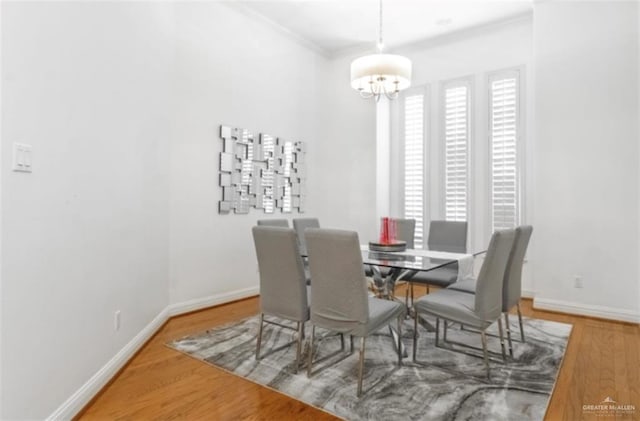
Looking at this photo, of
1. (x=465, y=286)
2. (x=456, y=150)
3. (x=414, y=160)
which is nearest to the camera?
(x=465, y=286)

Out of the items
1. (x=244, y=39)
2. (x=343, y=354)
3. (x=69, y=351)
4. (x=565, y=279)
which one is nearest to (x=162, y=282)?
(x=69, y=351)

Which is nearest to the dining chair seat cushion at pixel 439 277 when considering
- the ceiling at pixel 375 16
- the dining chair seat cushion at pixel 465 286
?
the dining chair seat cushion at pixel 465 286

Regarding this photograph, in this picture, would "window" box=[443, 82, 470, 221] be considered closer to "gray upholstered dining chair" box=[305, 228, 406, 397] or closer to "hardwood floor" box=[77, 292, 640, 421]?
"hardwood floor" box=[77, 292, 640, 421]

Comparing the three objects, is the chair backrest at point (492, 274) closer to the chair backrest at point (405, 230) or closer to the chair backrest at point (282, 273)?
the chair backrest at point (282, 273)

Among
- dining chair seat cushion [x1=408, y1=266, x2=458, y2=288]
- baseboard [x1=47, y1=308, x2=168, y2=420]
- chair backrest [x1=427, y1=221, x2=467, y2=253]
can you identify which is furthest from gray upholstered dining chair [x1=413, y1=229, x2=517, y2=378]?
baseboard [x1=47, y1=308, x2=168, y2=420]

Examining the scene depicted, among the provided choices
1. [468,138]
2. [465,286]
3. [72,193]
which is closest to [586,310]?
[465,286]

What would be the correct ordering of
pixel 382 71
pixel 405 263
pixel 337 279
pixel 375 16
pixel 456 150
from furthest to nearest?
1. pixel 456 150
2. pixel 375 16
3. pixel 382 71
4. pixel 405 263
5. pixel 337 279

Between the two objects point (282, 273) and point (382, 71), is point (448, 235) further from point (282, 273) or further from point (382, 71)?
point (282, 273)

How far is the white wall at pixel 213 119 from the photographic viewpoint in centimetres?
382

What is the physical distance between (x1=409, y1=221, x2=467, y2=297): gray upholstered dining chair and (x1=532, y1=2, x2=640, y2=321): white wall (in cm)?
102

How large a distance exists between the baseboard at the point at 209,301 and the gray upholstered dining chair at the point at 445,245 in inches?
79.7

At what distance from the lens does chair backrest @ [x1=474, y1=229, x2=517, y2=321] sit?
2359 millimetres

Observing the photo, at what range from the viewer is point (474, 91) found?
4.93 meters

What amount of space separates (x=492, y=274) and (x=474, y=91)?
11.0ft
